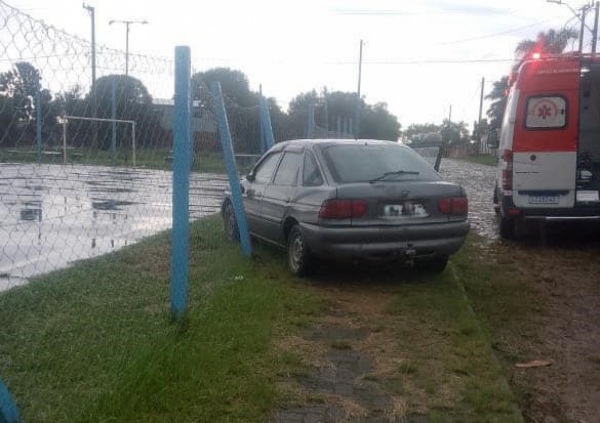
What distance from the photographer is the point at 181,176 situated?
5129 mm

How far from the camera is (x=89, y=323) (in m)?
5.23

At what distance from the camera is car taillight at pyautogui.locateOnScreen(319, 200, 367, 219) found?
22.4ft

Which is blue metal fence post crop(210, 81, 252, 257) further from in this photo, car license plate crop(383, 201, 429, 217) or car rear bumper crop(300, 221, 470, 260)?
car license plate crop(383, 201, 429, 217)

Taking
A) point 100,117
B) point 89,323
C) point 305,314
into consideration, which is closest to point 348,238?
point 305,314

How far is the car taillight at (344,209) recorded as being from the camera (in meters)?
6.84

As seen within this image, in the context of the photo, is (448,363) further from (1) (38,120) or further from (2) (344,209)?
(1) (38,120)

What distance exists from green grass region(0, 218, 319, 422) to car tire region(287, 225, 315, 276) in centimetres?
25

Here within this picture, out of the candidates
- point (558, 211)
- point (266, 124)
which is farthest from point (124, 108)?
point (558, 211)

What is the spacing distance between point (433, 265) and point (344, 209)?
58.9 inches

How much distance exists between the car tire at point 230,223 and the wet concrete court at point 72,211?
0.34 metres

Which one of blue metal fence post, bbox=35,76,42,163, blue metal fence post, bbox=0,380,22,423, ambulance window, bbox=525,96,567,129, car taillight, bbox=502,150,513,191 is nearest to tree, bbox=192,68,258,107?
car taillight, bbox=502,150,513,191

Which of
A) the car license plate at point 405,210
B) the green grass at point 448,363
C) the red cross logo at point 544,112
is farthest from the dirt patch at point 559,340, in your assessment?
the red cross logo at point 544,112

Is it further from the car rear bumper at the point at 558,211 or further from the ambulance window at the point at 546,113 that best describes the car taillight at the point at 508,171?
the ambulance window at the point at 546,113

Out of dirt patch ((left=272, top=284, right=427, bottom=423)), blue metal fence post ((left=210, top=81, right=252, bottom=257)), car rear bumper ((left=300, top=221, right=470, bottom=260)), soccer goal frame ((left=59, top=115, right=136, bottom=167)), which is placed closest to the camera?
soccer goal frame ((left=59, top=115, right=136, bottom=167))
